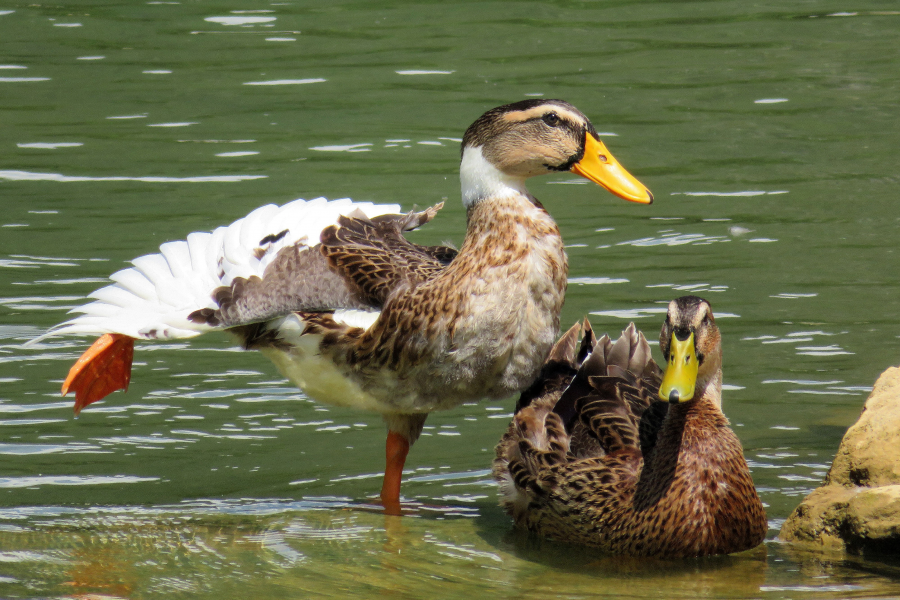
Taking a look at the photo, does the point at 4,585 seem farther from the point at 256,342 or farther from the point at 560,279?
the point at 560,279

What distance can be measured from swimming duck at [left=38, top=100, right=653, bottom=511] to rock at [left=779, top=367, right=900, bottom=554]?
1.31 m

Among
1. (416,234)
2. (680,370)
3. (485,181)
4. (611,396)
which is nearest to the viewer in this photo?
(680,370)

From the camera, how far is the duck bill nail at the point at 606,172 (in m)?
6.71

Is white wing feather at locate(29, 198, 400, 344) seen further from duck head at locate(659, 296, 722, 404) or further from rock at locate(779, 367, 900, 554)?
rock at locate(779, 367, 900, 554)

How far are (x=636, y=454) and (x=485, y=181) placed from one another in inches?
53.5

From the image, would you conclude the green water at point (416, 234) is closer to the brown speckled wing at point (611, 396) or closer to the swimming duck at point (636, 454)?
the swimming duck at point (636, 454)

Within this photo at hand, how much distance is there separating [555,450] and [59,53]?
10.1m

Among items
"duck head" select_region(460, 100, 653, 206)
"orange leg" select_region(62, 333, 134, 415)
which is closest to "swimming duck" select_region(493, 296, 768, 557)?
"duck head" select_region(460, 100, 653, 206)

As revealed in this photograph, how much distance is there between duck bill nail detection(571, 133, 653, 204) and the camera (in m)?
6.71

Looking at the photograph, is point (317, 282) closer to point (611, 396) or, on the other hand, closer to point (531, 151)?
point (531, 151)

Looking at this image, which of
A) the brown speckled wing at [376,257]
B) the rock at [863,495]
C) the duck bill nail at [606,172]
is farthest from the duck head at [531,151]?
the rock at [863,495]

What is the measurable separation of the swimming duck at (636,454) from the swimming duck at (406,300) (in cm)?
25

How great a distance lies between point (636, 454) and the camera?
248 inches

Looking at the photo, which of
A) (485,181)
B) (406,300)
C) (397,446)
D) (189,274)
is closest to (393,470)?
(397,446)
